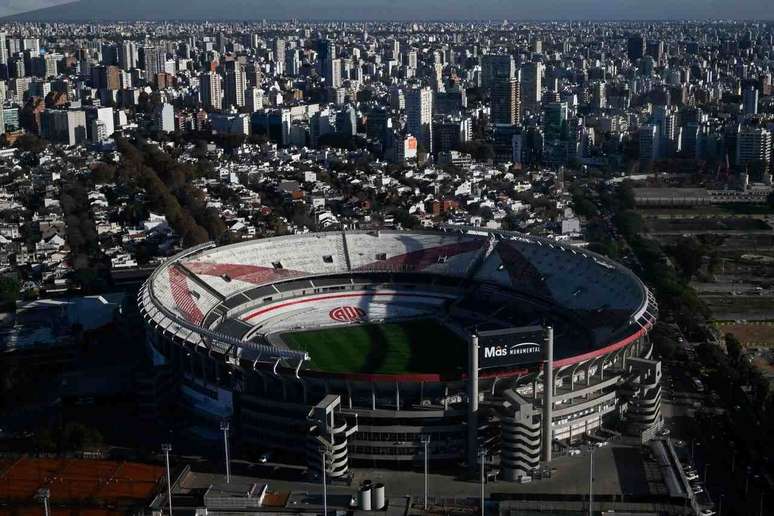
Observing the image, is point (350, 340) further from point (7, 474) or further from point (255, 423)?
point (7, 474)

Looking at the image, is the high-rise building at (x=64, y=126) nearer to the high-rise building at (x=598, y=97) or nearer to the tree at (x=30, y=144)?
the tree at (x=30, y=144)

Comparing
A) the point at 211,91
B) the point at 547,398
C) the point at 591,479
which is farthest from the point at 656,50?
the point at 591,479

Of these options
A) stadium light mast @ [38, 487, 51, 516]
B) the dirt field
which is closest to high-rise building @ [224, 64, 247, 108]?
the dirt field

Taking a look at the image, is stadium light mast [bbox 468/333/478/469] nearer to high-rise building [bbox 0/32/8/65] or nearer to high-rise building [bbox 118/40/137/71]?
high-rise building [bbox 118/40/137/71]

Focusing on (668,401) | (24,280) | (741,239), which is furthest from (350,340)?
(741,239)

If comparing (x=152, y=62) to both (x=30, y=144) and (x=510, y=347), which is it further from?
(x=510, y=347)

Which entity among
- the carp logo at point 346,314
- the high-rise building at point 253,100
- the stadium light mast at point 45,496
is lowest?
the carp logo at point 346,314

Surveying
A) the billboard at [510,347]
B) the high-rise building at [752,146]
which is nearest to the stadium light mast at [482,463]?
the billboard at [510,347]
